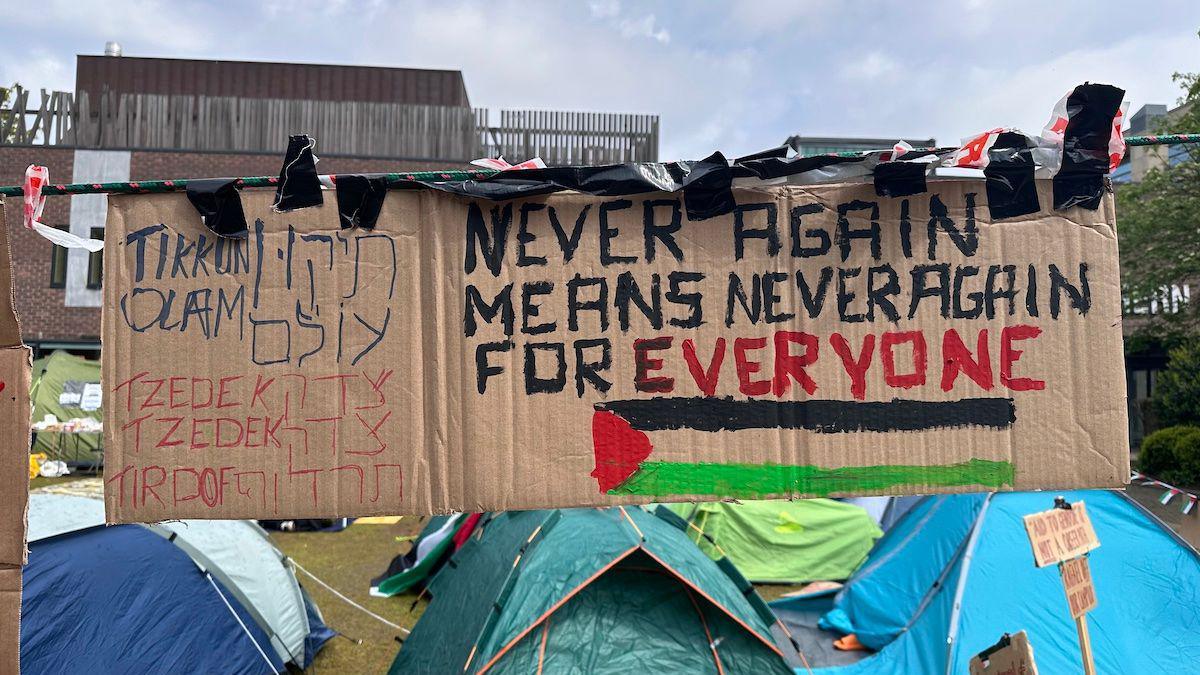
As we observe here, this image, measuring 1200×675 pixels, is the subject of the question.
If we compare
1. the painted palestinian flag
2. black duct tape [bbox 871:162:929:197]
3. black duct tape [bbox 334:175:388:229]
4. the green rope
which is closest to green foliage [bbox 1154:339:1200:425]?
the green rope

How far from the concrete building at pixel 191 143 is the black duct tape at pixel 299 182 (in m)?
14.6

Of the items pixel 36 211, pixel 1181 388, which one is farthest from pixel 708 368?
pixel 1181 388

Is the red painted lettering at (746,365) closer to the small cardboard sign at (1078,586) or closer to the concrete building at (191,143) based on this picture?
the small cardboard sign at (1078,586)

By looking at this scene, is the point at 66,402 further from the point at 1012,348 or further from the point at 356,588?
the point at 1012,348

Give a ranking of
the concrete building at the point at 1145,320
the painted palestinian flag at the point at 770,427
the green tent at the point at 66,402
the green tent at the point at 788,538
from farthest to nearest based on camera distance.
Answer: the concrete building at the point at 1145,320, the green tent at the point at 66,402, the green tent at the point at 788,538, the painted palestinian flag at the point at 770,427

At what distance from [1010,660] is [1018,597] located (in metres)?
2.86

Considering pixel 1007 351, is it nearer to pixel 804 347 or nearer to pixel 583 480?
pixel 804 347

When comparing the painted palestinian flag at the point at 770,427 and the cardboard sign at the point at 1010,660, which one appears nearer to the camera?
the painted palestinian flag at the point at 770,427

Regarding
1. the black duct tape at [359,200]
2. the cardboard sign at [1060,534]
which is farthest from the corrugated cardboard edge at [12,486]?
the cardboard sign at [1060,534]

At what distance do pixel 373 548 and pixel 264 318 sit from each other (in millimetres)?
8291

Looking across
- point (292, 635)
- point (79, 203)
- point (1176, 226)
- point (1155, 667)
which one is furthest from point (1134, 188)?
point (79, 203)

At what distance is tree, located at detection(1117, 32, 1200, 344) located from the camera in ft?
44.2

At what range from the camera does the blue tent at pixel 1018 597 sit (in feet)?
14.9

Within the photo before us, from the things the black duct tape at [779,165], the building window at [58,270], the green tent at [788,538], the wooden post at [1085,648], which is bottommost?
the green tent at [788,538]
